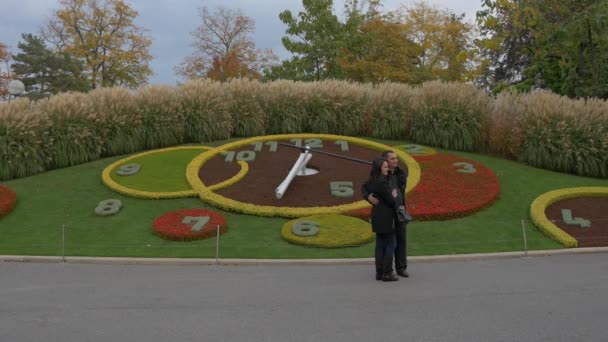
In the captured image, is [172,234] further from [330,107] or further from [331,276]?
[330,107]

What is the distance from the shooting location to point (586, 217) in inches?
462

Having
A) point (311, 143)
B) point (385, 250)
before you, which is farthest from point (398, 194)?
point (311, 143)

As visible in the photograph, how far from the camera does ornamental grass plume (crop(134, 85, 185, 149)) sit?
17.2 m

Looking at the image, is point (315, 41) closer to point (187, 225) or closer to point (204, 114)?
point (204, 114)

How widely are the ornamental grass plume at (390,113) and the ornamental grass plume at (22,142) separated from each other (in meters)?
9.83

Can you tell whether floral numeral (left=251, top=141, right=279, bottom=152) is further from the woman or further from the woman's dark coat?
the woman's dark coat

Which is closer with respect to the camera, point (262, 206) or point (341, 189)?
point (262, 206)

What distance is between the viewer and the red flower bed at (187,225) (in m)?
10.7

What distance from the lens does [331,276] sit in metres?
8.23

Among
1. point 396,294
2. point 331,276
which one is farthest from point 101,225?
point 396,294

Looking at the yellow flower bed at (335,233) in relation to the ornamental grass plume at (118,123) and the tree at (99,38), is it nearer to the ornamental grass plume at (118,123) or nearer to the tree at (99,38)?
the ornamental grass plume at (118,123)

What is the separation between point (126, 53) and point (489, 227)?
120 ft

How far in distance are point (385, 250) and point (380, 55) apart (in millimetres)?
27635

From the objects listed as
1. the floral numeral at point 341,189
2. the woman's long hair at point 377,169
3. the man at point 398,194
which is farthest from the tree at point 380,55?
the woman's long hair at point 377,169
